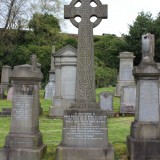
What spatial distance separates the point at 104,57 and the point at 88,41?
33.8 metres

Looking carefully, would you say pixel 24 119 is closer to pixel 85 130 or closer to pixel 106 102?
pixel 85 130

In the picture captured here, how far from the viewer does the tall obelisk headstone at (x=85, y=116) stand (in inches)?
288

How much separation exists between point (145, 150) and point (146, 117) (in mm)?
725

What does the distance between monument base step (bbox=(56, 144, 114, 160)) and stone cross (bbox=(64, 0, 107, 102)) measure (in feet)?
3.55

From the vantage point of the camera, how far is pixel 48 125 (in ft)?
39.5

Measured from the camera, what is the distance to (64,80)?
14.3m

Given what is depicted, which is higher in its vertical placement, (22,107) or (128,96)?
(128,96)

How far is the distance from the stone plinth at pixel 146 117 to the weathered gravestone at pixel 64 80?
6575 mm

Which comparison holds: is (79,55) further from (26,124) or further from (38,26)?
(38,26)

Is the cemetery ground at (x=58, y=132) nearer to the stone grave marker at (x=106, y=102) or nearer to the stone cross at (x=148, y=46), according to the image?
the stone grave marker at (x=106, y=102)

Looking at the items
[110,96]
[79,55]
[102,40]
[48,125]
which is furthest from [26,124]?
[102,40]

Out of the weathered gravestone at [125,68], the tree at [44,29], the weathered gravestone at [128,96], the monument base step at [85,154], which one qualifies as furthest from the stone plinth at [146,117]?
the tree at [44,29]

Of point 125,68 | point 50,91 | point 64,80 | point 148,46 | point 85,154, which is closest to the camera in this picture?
point 85,154

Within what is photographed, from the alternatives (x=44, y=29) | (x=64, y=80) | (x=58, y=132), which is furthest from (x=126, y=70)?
(x=44, y=29)
